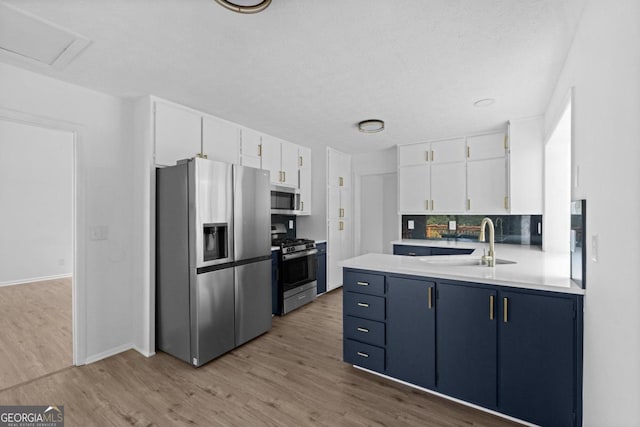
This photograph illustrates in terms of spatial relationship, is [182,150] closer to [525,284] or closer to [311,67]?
[311,67]

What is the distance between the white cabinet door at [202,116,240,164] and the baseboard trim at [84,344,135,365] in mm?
2056

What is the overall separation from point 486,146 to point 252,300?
3569 mm

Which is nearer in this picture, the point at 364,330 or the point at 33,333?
the point at 364,330

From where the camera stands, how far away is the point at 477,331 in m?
1.95

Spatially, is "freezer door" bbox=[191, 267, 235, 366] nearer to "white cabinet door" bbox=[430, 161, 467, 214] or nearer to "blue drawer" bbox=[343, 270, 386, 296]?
"blue drawer" bbox=[343, 270, 386, 296]

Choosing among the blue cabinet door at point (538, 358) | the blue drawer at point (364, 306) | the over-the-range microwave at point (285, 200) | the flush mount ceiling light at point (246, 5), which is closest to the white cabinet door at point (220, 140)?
the over-the-range microwave at point (285, 200)

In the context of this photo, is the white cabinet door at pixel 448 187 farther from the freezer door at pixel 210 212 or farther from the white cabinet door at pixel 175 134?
the white cabinet door at pixel 175 134

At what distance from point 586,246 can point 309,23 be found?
1.93m

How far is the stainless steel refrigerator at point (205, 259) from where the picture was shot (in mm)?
2568

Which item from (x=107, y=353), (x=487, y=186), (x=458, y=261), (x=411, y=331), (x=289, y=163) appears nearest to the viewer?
(x=411, y=331)

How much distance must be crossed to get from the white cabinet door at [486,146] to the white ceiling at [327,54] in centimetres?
69

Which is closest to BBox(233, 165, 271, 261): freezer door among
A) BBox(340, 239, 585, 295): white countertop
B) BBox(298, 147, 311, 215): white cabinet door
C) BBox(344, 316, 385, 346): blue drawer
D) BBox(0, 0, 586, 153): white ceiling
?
BBox(0, 0, 586, 153): white ceiling

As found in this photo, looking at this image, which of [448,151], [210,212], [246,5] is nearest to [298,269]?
[210,212]

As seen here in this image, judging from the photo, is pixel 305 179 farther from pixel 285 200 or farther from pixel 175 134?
pixel 175 134
